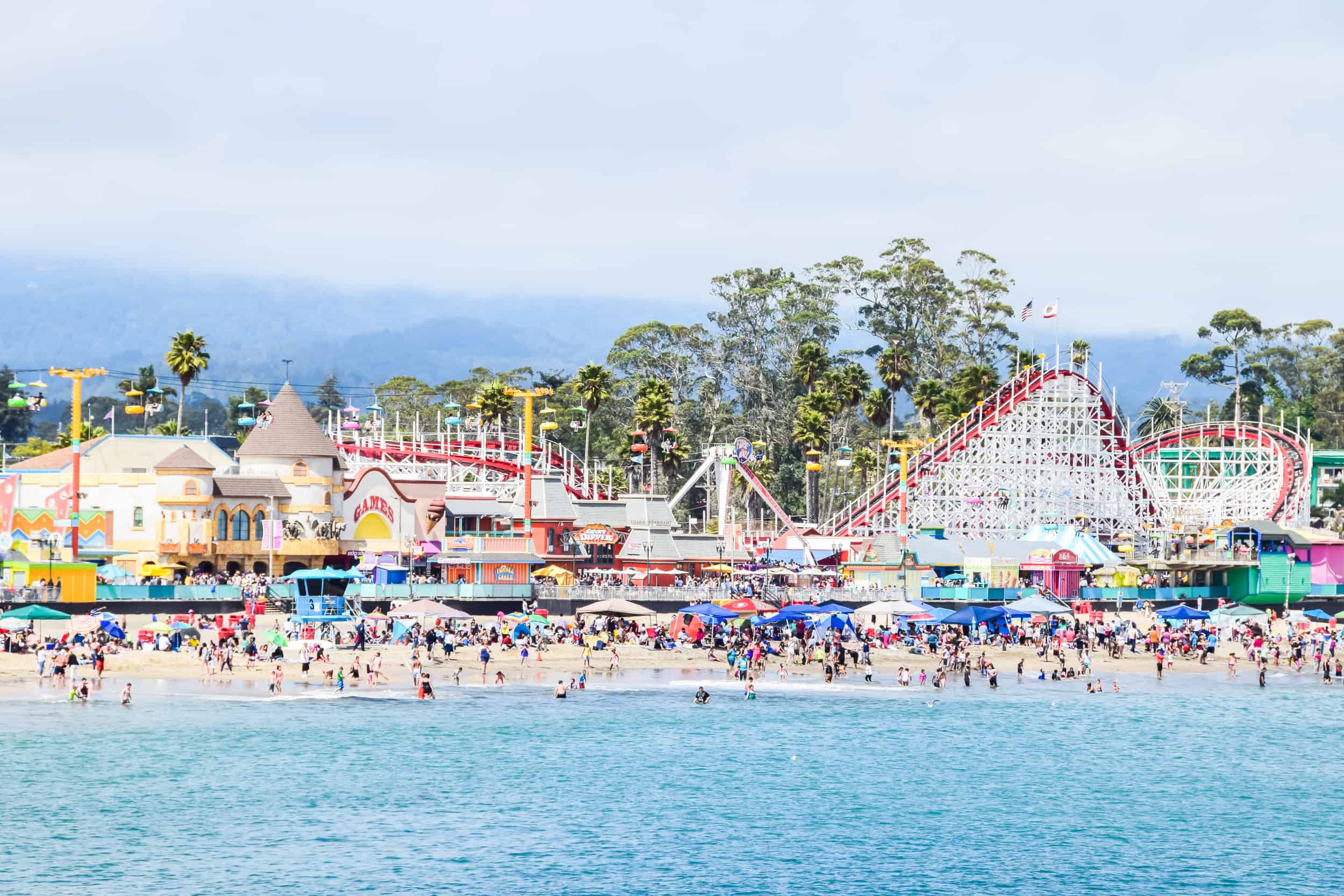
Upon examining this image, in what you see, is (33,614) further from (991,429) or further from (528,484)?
(991,429)

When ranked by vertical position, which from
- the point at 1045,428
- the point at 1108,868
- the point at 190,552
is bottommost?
the point at 1108,868

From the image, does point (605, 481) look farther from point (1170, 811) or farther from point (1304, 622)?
point (1170, 811)

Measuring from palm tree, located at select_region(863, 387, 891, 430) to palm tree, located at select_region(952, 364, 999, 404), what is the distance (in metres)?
5.32

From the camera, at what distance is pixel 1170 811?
4141 cm

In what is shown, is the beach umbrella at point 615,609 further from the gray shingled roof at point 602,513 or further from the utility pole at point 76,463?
the utility pole at point 76,463

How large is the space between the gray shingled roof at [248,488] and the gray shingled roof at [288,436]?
1.59 metres

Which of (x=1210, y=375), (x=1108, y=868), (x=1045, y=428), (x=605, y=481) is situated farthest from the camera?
(x=1210, y=375)

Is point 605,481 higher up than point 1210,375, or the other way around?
point 1210,375

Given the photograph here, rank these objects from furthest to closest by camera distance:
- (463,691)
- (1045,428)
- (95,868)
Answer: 1. (1045,428)
2. (463,691)
3. (95,868)

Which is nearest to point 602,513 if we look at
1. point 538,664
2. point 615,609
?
point 615,609

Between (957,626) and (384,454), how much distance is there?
38926mm

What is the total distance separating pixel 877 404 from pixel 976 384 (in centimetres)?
714

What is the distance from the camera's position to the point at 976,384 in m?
117

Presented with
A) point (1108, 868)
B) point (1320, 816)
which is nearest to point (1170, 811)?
point (1320, 816)
